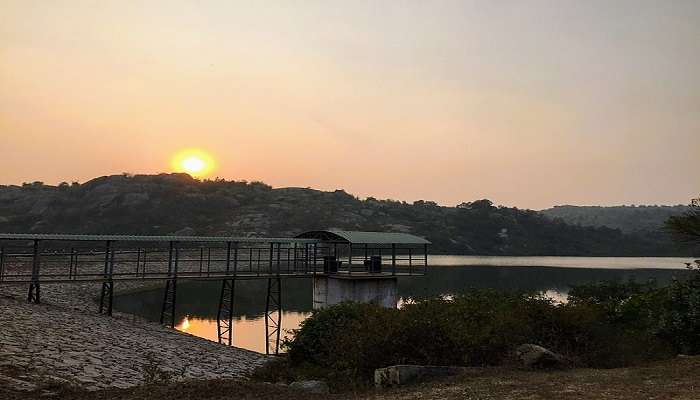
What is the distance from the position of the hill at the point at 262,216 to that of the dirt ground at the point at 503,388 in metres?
119

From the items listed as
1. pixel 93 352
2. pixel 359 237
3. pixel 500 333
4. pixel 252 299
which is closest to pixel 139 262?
pixel 252 299

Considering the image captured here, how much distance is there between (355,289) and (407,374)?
1787 cm

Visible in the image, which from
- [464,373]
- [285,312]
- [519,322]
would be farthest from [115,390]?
[285,312]

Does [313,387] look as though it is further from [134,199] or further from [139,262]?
[134,199]

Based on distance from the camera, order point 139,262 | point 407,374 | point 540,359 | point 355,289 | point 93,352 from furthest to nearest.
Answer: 1. point 139,262
2. point 355,289
3. point 93,352
4. point 540,359
5. point 407,374

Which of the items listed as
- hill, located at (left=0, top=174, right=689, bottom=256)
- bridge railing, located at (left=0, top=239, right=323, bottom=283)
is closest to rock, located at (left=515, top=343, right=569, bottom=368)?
bridge railing, located at (left=0, top=239, right=323, bottom=283)

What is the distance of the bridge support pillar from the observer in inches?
1173

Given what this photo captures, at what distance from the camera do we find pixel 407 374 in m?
12.1

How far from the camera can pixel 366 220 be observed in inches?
6432

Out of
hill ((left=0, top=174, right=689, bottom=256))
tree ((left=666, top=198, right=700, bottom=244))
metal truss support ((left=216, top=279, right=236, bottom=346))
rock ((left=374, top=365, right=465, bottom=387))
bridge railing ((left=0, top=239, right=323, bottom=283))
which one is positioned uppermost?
hill ((left=0, top=174, right=689, bottom=256))

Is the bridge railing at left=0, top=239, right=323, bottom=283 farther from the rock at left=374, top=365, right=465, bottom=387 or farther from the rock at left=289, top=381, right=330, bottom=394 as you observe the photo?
the rock at left=374, top=365, right=465, bottom=387

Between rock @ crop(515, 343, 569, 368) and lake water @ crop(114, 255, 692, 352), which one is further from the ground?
rock @ crop(515, 343, 569, 368)

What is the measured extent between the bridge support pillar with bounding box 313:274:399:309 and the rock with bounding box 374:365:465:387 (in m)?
16.8

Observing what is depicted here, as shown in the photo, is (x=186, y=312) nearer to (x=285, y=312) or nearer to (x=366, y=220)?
(x=285, y=312)
